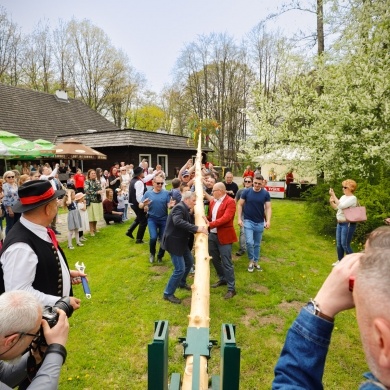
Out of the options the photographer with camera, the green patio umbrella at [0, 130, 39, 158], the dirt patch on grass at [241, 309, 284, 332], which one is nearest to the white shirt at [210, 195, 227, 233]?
the dirt patch on grass at [241, 309, 284, 332]

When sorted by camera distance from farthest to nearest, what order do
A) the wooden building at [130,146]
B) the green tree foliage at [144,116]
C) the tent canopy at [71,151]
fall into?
the green tree foliage at [144,116], the wooden building at [130,146], the tent canopy at [71,151]

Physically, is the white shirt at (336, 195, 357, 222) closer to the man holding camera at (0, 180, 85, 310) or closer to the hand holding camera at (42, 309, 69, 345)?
the man holding camera at (0, 180, 85, 310)

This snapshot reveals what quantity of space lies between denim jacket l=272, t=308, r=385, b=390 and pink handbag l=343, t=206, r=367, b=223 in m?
5.87

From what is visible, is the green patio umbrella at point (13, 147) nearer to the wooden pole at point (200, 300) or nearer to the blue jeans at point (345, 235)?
the wooden pole at point (200, 300)

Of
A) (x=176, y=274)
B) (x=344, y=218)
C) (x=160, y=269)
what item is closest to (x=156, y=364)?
(x=176, y=274)

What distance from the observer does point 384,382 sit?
Result: 69 cm

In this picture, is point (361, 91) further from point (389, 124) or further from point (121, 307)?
point (121, 307)

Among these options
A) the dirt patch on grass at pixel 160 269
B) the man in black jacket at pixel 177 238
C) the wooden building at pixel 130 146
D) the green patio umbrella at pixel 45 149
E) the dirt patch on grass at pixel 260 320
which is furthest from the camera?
the wooden building at pixel 130 146

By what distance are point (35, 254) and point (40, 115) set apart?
23.7m

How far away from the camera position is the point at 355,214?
6.06m

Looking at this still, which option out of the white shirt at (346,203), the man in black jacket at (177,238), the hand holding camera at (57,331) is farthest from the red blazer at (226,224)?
the hand holding camera at (57,331)

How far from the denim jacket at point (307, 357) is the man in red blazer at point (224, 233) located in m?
4.33

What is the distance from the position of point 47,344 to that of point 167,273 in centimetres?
486

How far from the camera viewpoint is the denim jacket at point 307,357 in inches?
35.7
